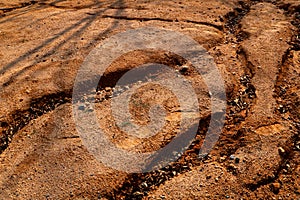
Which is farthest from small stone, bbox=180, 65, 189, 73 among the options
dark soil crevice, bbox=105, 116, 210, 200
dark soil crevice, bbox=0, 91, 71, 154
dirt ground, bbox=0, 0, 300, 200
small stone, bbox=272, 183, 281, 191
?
small stone, bbox=272, 183, 281, 191

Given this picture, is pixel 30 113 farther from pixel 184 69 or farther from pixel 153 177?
pixel 184 69

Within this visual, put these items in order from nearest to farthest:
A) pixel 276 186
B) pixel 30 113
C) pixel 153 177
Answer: pixel 276 186
pixel 153 177
pixel 30 113

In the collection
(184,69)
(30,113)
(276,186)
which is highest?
(184,69)

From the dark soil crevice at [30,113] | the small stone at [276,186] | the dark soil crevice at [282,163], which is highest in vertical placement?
the dark soil crevice at [30,113]

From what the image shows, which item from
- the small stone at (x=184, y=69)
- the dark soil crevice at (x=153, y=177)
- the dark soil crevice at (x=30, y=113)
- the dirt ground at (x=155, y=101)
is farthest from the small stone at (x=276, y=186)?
the dark soil crevice at (x=30, y=113)

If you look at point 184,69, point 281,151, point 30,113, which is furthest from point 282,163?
point 30,113

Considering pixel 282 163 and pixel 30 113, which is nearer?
pixel 282 163

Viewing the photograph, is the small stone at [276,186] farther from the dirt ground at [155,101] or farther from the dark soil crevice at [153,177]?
the dark soil crevice at [153,177]

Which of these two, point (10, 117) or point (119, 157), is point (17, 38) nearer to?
point (10, 117)
